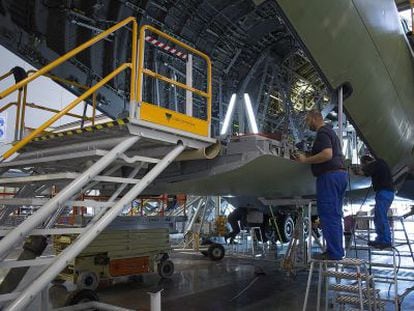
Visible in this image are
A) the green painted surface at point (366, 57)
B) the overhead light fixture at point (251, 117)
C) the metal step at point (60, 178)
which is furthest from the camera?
the overhead light fixture at point (251, 117)

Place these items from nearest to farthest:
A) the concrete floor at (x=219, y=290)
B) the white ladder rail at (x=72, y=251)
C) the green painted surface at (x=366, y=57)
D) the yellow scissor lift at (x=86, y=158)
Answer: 1. the white ladder rail at (x=72, y=251)
2. the yellow scissor lift at (x=86, y=158)
3. the green painted surface at (x=366, y=57)
4. the concrete floor at (x=219, y=290)

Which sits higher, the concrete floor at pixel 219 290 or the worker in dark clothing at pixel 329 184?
the worker in dark clothing at pixel 329 184

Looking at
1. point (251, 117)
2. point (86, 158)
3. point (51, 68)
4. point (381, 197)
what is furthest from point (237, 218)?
point (51, 68)

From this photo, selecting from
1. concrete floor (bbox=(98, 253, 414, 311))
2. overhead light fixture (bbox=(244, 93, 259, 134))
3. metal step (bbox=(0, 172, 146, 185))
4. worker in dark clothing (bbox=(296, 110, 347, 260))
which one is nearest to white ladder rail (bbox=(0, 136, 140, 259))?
metal step (bbox=(0, 172, 146, 185))

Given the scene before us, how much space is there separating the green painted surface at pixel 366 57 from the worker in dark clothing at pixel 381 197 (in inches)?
16.1

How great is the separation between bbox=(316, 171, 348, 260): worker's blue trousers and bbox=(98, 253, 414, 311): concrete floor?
1.68 m

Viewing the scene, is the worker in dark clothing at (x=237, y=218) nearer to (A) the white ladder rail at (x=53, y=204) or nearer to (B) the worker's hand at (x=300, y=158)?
(B) the worker's hand at (x=300, y=158)

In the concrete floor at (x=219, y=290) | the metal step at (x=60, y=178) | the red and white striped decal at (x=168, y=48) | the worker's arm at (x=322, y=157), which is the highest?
the red and white striped decal at (x=168, y=48)

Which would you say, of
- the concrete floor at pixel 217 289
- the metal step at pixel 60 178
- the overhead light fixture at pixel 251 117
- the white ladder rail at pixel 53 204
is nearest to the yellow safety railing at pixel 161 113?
the white ladder rail at pixel 53 204

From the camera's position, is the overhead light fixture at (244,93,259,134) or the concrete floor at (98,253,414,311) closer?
the concrete floor at (98,253,414,311)

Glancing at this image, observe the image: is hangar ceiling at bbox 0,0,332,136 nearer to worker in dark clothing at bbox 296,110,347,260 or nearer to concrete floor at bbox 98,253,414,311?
worker in dark clothing at bbox 296,110,347,260

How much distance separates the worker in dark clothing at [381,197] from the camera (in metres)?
5.36

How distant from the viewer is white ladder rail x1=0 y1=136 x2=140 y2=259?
2629mm

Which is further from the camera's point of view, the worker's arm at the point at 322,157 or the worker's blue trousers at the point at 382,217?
the worker's blue trousers at the point at 382,217
